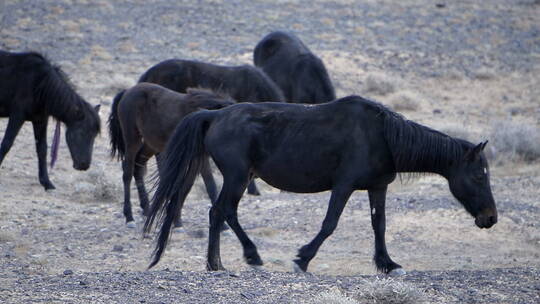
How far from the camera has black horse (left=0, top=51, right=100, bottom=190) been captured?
12.0m

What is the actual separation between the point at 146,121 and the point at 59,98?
258 centimetres

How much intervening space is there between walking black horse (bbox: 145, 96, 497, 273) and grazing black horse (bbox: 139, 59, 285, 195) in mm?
3889

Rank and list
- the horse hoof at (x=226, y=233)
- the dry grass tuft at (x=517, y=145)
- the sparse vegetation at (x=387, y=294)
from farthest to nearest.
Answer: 1. the dry grass tuft at (x=517, y=145)
2. the horse hoof at (x=226, y=233)
3. the sparse vegetation at (x=387, y=294)

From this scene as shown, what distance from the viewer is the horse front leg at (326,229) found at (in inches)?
287

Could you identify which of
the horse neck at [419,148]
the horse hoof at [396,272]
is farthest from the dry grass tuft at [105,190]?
the horse neck at [419,148]

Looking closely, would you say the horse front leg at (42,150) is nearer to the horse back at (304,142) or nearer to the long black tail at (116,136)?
the long black tail at (116,136)

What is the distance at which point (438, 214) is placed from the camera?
35.2ft

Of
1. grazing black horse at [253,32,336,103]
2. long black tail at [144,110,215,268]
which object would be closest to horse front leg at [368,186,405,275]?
long black tail at [144,110,215,268]

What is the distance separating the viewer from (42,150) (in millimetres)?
12484

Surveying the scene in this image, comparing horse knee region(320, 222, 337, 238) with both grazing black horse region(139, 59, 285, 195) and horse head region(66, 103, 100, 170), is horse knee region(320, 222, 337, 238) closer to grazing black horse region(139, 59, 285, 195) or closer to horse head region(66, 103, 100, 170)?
grazing black horse region(139, 59, 285, 195)

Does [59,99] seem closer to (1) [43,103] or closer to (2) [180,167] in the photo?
(1) [43,103]

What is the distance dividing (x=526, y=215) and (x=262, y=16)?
1745 cm

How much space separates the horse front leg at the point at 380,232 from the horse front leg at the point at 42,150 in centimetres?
611

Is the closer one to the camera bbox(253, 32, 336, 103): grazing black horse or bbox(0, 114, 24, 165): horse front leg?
bbox(0, 114, 24, 165): horse front leg
